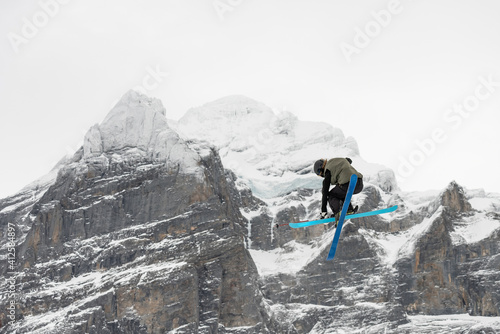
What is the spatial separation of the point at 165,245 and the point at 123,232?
1143 centimetres

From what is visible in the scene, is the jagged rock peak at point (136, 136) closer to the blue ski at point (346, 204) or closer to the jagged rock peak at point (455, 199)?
the jagged rock peak at point (455, 199)

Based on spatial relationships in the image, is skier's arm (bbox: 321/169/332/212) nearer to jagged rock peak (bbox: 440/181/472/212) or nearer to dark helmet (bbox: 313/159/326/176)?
dark helmet (bbox: 313/159/326/176)

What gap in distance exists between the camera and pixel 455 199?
17900 cm

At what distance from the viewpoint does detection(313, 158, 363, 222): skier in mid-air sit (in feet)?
48.6

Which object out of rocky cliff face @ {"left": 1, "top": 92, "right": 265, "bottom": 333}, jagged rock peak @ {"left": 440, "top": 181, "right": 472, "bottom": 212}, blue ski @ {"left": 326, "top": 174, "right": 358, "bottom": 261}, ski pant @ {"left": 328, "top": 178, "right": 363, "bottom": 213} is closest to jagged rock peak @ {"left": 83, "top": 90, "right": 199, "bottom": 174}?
rocky cliff face @ {"left": 1, "top": 92, "right": 265, "bottom": 333}

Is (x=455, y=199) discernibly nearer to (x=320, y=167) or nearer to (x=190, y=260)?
(x=190, y=260)

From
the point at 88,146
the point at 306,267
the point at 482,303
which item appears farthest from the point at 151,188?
the point at 482,303

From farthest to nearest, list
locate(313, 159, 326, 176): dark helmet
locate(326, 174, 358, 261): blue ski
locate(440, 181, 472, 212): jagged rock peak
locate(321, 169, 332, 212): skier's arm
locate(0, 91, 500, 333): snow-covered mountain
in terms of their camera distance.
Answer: locate(440, 181, 472, 212): jagged rock peak, locate(0, 91, 500, 333): snow-covered mountain, locate(321, 169, 332, 212): skier's arm, locate(313, 159, 326, 176): dark helmet, locate(326, 174, 358, 261): blue ski

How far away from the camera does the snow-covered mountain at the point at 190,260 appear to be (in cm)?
13200

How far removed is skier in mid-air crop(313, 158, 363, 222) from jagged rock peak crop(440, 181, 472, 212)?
169639mm

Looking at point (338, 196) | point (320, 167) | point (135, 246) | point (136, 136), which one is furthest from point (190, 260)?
point (320, 167)

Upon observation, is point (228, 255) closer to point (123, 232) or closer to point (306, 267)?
point (123, 232)

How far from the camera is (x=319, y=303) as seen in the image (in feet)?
538

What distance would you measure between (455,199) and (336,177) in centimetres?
17283
